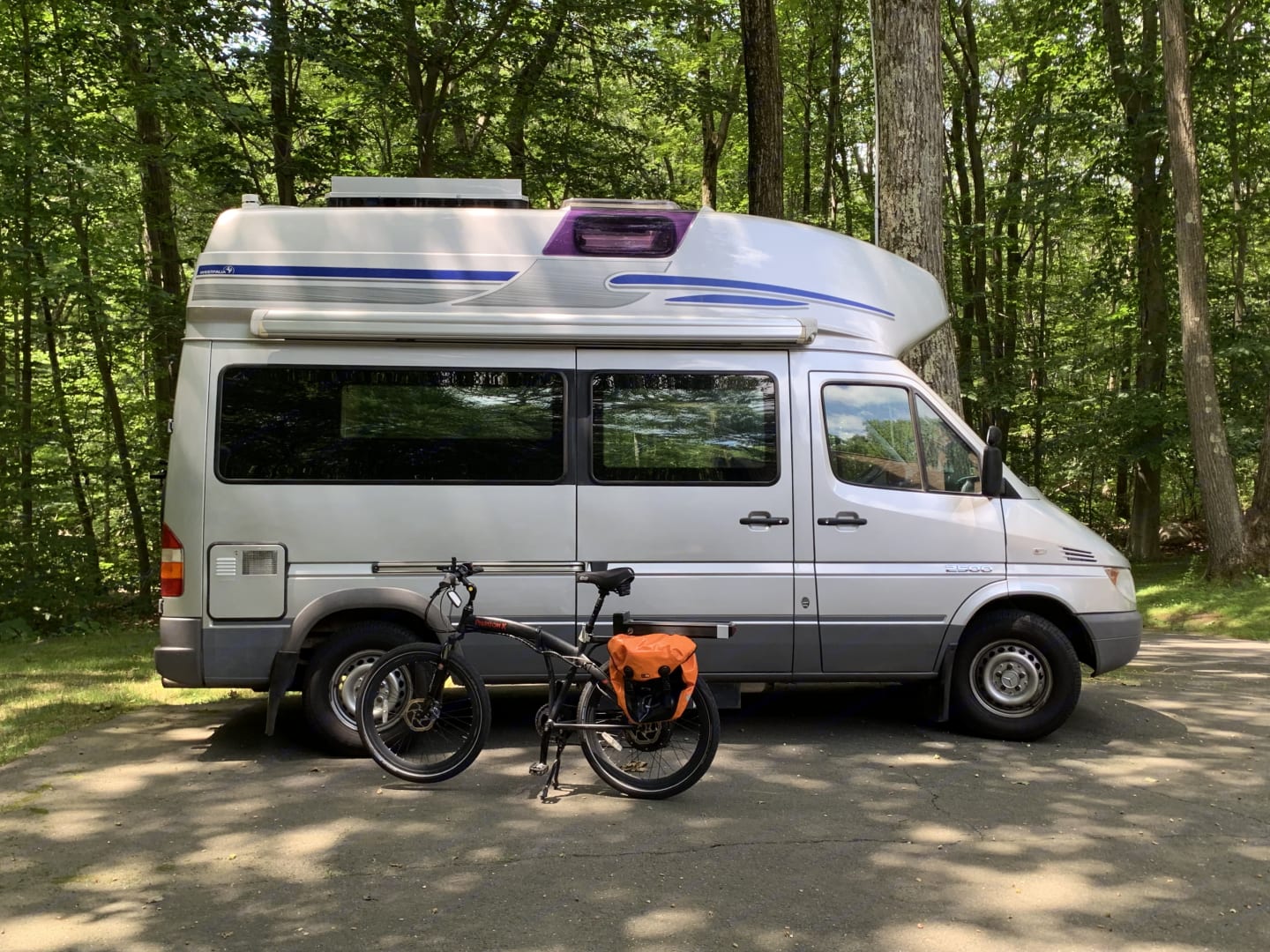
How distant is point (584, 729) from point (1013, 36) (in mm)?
21489

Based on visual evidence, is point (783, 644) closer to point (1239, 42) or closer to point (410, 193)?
point (410, 193)

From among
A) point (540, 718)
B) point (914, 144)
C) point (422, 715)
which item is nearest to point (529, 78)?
point (914, 144)

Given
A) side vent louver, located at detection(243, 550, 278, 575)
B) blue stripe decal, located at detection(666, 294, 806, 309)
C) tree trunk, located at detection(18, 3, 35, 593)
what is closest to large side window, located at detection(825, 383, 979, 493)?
blue stripe decal, located at detection(666, 294, 806, 309)

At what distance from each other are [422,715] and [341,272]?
2.60 metres

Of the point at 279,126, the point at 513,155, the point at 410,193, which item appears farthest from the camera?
the point at 513,155

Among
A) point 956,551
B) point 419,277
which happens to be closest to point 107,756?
point 419,277

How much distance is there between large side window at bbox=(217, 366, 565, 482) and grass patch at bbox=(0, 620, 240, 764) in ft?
7.68

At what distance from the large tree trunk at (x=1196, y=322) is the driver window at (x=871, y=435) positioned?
33.8 ft

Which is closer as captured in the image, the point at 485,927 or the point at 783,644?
the point at 485,927

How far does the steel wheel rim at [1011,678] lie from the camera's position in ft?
20.9

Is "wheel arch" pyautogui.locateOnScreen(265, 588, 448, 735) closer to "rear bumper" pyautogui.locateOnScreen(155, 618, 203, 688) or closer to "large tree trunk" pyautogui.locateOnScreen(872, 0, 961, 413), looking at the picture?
"rear bumper" pyautogui.locateOnScreen(155, 618, 203, 688)

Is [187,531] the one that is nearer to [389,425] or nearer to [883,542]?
[389,425]

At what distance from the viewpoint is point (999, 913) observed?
379 cm

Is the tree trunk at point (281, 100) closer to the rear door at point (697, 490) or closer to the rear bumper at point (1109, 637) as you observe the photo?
the rear door at point (697, 490)
